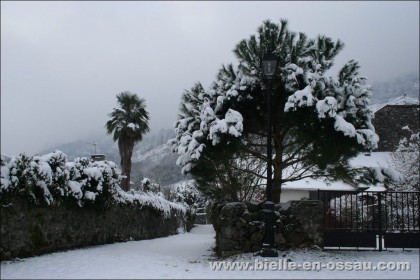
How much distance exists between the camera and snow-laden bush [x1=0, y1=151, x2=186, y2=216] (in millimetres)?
9133

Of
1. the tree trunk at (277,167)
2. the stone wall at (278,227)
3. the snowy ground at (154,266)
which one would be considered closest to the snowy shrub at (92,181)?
the snowy ground at (154,266)

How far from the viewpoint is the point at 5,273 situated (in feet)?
25.2

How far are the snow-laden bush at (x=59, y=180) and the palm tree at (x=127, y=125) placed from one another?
14394 mm

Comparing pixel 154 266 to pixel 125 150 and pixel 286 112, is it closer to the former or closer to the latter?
pixel 286 112

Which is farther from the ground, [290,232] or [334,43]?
[334,43]

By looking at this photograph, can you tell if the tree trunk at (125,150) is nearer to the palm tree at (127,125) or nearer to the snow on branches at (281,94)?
the palm tree at (127,125)

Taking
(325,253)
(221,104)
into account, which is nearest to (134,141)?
(221,104)

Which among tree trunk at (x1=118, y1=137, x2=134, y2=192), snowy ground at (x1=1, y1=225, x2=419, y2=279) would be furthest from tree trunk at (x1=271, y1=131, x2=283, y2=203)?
tree trunk at (x1=118, y1=137, x2=134, y2=192)

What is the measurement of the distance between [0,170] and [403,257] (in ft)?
29.4

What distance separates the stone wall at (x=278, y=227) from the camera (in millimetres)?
10133

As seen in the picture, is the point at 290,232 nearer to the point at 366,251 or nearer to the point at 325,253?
the point at 325,253

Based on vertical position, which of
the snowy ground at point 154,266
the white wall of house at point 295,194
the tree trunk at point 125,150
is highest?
the tree trunk at point 125,150

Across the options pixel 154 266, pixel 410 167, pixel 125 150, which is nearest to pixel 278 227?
pixel 154 266

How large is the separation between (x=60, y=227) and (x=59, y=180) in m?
1.26
